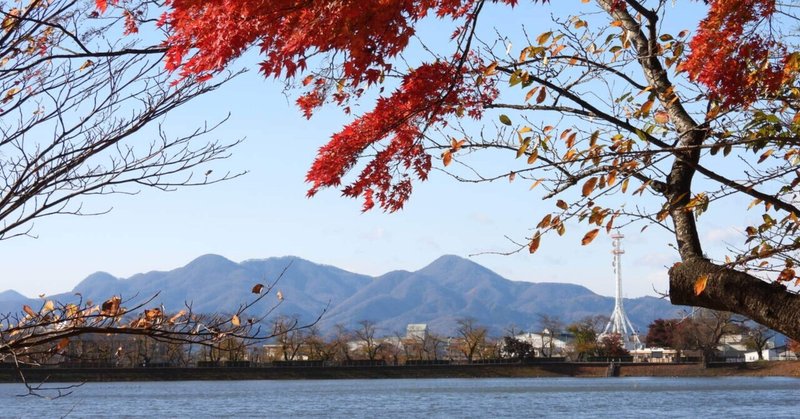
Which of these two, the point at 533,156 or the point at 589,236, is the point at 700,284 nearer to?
the point at 589,236

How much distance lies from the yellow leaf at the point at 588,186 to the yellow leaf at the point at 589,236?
20 centimetres

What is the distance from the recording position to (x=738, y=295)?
15.2 feet

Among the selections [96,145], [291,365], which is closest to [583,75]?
[96,145]

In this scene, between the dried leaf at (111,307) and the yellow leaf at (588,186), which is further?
the yellow leaf at (588,186)

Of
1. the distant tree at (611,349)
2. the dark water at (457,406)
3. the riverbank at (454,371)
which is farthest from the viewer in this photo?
the distant tree at (611,349)

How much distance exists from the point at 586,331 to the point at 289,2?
10119 centimetres

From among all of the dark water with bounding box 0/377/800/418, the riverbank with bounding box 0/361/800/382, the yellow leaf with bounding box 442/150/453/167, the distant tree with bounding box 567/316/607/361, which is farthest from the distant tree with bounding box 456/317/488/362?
the yellow leaf with bounding box 442/150/453/167

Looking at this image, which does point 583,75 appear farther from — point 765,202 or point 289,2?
point 289,2

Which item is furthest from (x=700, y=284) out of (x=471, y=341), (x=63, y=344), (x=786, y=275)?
(x=471, y=341)

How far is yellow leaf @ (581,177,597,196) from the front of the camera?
15.5 ft

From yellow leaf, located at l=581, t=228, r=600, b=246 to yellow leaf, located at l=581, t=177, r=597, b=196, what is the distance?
202 millimetres

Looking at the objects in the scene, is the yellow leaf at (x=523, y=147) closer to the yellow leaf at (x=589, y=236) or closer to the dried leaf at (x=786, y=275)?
the yellow leaf at (x=589, y=236)

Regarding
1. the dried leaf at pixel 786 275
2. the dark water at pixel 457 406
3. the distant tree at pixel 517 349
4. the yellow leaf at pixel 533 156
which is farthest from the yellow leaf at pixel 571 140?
the distant tree at pixel 517 349

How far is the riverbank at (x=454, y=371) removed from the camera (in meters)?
81.6
